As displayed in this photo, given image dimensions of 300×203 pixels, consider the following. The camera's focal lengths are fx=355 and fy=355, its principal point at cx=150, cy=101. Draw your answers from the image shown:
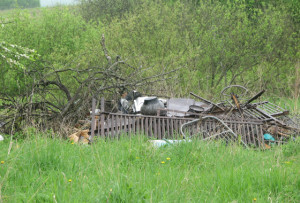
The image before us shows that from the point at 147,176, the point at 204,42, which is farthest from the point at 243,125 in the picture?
the point at 204,42

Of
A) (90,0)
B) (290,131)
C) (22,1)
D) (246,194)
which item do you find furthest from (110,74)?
(90,0)

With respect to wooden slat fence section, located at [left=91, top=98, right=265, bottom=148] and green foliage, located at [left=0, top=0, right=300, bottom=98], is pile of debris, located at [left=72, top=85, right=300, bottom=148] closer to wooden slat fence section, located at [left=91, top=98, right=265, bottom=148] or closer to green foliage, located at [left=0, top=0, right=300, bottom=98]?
wooden slat fence section, located at [left=91, top=98, right=265, bottom=148]

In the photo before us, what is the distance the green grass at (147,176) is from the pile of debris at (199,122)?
160 cm

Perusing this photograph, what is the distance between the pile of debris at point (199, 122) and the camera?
24.7 feet

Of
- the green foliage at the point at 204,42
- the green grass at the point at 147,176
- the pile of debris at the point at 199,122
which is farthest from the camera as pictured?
the green foliage at the point at 204,42

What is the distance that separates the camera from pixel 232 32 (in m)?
16.9

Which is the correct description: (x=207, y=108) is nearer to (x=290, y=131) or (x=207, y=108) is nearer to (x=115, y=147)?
(x=290, y=131)

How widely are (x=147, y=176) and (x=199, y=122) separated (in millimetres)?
3227

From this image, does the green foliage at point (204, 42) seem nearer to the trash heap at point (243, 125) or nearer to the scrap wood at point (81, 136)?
the trash heap at point (243, 125)

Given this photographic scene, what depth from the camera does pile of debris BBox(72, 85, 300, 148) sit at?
24.7 feet

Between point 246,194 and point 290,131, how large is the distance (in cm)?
495

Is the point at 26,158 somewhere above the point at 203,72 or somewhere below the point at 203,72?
below

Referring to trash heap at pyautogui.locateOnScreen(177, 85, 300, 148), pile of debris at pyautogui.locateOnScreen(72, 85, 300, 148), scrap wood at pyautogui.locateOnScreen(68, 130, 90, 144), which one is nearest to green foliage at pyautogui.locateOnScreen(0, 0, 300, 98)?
pile of debris at pyautogui.locateOnScreen(72, 85, 300, 148)

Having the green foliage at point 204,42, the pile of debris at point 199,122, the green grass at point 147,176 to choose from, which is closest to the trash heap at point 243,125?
the pile of debris at point 199,122
